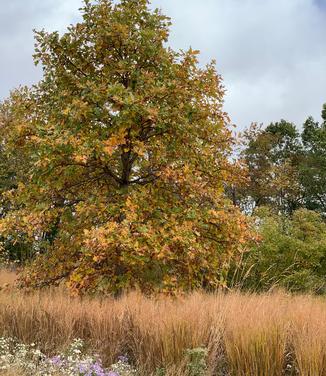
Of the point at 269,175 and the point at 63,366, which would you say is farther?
the point at 269,175

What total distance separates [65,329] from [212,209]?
2.82 m

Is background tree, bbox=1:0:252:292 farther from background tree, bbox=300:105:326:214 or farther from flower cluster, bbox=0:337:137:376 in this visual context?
background tree, bbox=300:105:326:214

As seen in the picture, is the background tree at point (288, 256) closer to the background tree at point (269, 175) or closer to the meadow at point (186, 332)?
the meadow at point (186, 332)

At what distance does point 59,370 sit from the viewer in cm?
420

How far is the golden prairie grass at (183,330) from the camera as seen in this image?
4.03 meters

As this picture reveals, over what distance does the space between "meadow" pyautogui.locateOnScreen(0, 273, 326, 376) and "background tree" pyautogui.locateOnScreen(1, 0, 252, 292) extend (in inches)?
35.6

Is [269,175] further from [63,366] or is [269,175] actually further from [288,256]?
[63,366]

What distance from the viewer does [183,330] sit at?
14.4 ft

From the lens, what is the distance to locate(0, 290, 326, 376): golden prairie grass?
403cm

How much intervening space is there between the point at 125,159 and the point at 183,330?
153 inches

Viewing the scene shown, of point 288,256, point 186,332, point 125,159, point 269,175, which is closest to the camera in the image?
point 186,332

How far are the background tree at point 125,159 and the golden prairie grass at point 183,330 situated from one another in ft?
2.97

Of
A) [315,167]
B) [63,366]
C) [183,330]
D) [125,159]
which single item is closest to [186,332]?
[183,330]

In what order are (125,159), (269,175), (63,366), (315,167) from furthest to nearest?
1. (315,167)
2. (269,175)
3. (125,159)
4. (63,366)
